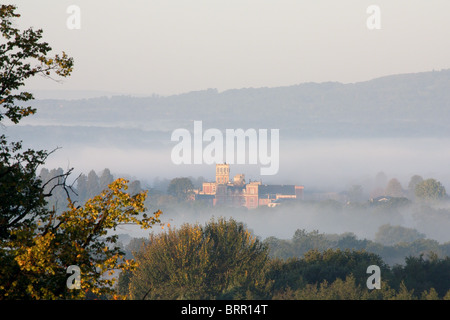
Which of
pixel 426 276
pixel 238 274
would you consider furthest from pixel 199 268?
pixel 426 276

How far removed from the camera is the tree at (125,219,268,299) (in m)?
95.1

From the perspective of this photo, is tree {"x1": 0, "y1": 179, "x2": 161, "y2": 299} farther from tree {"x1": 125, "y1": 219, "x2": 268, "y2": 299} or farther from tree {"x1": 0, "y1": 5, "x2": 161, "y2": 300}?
tree {"x1": 125, "y1": 219, "x2": 268, "y2": 299}

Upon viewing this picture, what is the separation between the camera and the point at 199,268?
319ft

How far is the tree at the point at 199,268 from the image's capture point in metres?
95.1

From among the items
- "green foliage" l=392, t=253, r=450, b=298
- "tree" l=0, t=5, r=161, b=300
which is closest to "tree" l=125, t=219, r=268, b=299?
"green foliage" l=392, t=253, r=450, b=298

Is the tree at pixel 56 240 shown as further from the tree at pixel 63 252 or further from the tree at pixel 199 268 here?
the tree at pixel 199 268

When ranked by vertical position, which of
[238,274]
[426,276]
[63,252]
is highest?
[63,252]

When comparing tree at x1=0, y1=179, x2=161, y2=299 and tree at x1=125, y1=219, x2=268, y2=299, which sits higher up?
tree at x1=0, y1=179, x2=161, y2=299

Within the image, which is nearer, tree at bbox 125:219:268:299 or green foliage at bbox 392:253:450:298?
tree at bbox 125:219:268:299

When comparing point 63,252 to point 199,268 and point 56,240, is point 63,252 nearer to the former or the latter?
point 56,240

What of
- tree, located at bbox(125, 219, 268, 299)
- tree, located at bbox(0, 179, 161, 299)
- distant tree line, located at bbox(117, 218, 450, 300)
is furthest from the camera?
tree, located at bbox(125, 219, 268, 299)

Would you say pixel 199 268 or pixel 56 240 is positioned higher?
pixel 56 240

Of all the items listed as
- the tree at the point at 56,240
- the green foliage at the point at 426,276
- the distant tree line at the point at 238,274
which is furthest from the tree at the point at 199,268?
the tree at the point at 56,240
